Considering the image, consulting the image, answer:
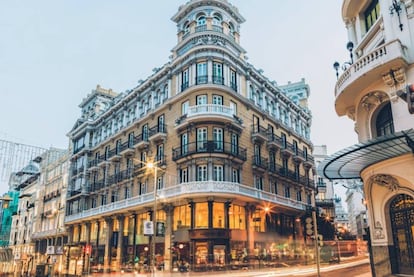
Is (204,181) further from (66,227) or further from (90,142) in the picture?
(66,227)

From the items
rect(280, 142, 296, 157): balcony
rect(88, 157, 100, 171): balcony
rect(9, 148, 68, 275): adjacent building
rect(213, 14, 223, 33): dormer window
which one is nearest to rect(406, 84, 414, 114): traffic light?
rect(213, 14, 223, 33): dormer window

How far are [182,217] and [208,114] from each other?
9706 millimetres

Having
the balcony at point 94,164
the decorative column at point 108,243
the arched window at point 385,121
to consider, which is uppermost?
the balcony at point 94,164

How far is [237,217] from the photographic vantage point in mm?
32375

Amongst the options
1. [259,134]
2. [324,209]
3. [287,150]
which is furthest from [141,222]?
[324,209]

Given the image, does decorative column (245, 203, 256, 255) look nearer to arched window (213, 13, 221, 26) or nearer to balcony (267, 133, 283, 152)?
balcony (267, 133, 283, 152)

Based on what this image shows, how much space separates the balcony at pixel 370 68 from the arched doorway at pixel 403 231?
536 cm

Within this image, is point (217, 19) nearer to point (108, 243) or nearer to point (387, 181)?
point (387, 181)

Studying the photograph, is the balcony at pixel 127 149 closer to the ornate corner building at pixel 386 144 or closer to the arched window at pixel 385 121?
the ornate corner building at pixel 386 144

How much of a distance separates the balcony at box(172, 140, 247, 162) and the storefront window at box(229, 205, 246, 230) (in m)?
4.68

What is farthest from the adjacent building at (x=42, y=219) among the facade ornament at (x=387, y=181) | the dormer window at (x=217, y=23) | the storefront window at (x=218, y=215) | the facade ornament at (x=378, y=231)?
the facade ornament at (x=387, y=181)

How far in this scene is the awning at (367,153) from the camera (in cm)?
1223

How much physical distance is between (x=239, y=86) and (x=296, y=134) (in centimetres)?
1435

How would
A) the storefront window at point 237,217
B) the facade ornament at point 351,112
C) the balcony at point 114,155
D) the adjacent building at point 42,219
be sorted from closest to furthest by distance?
1. the facade ornament at point 351,112
2. the storefront window at point 237,217
3. the balcony at point 114,155
4. the adjacent building at point 42,219
